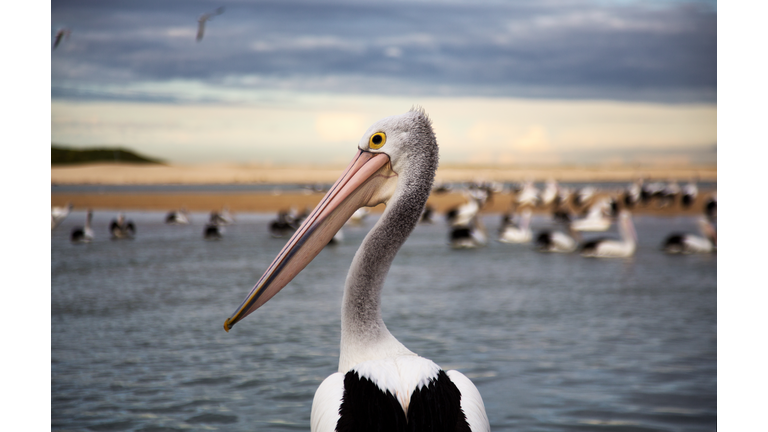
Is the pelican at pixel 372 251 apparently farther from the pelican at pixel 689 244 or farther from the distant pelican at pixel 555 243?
the pelican at pixel 689 244

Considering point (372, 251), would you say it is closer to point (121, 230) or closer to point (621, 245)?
point (621, 245)

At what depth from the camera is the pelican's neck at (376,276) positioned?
1.99 metres

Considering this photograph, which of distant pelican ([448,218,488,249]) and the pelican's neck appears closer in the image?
the pelican's neck

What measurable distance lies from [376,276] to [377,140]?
49 centimetres

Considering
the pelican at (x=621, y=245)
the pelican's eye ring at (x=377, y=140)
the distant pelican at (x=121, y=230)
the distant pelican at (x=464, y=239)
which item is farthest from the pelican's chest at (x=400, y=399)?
the distant pelican at (x=121, y=230)

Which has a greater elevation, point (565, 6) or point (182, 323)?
point (565, 6)

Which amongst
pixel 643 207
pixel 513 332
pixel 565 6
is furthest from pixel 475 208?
pixel 643 207

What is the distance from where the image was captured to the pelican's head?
2012 mm

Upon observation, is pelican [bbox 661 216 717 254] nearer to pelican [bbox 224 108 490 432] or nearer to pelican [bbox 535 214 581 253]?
pelican [bbox 535 214 581 253]

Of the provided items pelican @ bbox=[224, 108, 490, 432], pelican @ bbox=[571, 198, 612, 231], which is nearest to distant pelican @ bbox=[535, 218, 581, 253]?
pelican @ bbox=[571, 198, 612, 231]

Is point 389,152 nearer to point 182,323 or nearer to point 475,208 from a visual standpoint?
point 182,323

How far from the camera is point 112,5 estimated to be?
22.2 ft

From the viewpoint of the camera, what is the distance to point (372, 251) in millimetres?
2025
